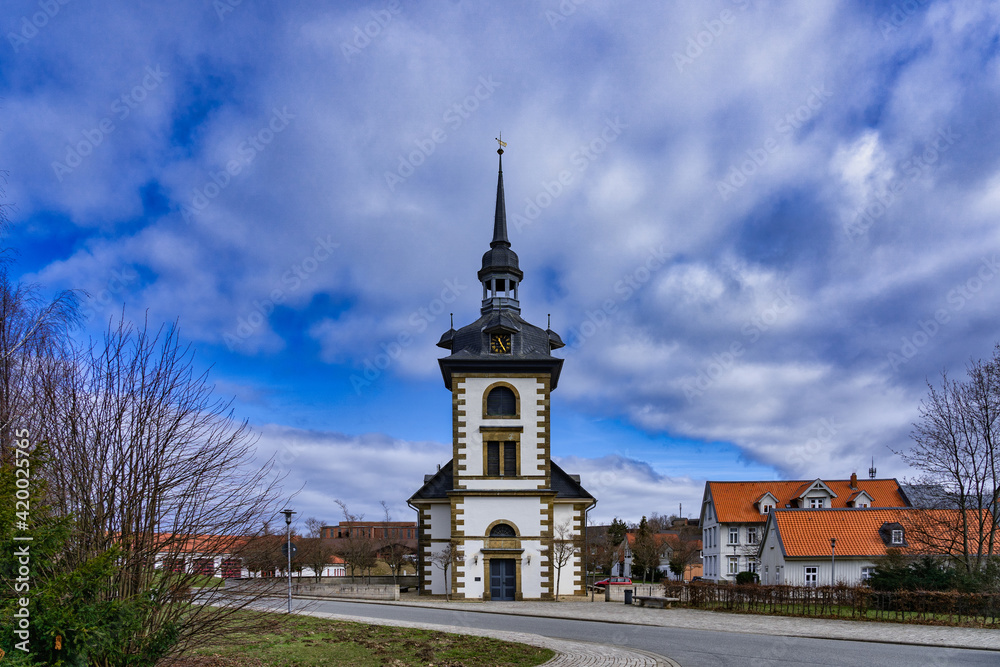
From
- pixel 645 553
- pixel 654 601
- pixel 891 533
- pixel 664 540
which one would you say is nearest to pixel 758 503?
pixel 891 533

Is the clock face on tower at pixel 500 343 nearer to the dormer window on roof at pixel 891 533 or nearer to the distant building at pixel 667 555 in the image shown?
the dormer window on roof at pixel 891 533

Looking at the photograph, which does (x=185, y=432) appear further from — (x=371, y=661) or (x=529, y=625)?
(x=529, y=625)

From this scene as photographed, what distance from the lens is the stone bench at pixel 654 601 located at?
28.5 metres

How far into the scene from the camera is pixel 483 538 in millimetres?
33781

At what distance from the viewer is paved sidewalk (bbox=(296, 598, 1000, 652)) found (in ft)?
59.3

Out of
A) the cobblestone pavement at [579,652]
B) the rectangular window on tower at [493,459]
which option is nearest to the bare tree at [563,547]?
A: the rectangular window on tower at [493,459]

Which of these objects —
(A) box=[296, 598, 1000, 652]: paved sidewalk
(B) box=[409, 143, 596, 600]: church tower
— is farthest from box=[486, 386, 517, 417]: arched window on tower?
(A) box=[296, 598, 1000, 652]: paved sidewalk

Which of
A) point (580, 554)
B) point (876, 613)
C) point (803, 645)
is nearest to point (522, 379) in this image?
point (580, 554)

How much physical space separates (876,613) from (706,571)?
4087 centimetres

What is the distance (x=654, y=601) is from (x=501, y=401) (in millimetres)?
11528

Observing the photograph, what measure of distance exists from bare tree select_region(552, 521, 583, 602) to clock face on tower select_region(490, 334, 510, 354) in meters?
9.29

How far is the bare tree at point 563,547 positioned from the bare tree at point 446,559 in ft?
15.7

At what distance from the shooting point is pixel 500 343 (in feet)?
117

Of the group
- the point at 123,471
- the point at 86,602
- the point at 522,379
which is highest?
the point at 522,379
